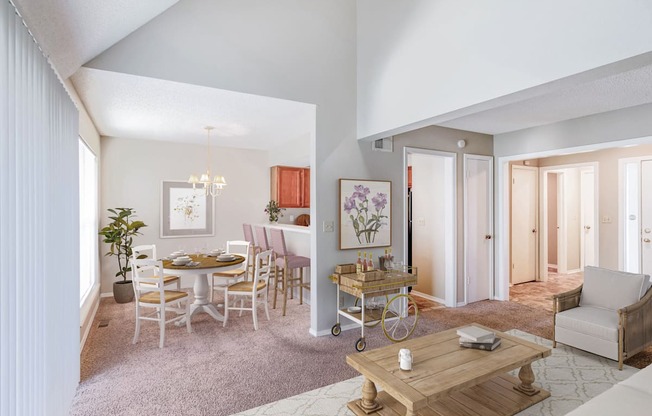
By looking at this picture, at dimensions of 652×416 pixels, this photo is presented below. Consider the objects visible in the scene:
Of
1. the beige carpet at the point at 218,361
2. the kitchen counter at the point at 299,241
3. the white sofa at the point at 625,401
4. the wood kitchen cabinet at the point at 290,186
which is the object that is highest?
the wood kitchen cabinet at the point at 290,186

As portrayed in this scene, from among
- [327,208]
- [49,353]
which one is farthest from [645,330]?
[49,353]

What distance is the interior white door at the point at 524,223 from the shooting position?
6316mm

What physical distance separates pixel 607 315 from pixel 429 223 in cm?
253

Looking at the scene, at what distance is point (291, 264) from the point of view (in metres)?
4.83

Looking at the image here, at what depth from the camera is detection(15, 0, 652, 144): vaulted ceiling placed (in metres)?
2.06

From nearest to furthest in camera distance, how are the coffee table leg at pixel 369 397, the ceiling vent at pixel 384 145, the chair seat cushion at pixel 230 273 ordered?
the coffee table leg at pixel 369 397, the ceiling vent at pixel 384 145, the chair seat cushion at pixel 230 273

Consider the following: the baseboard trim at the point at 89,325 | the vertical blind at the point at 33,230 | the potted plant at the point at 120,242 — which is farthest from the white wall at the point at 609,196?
the potted plant at the point at 120,242

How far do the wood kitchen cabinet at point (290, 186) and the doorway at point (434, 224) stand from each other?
2.45 m

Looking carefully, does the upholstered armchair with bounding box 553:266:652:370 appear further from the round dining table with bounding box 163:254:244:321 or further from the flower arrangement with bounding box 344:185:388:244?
the round dining table with bounding box 163:254:244:321

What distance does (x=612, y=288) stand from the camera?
11.1 ft

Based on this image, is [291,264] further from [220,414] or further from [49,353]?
[49,353]

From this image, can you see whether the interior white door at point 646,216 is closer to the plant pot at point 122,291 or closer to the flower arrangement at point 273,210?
the flower arrangement at point 273,210

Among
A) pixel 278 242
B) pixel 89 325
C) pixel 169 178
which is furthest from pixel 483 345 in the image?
pixel 169 178

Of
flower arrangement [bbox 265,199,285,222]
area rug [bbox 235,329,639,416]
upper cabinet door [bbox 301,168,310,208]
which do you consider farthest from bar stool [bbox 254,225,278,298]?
area rug [bbox 235,329,639,416]
